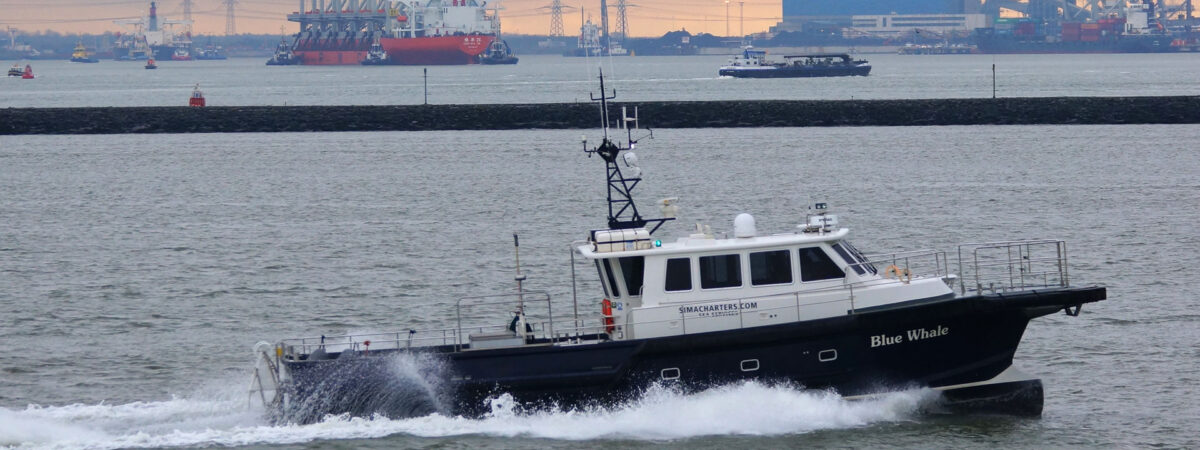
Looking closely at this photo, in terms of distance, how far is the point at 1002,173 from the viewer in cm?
4656

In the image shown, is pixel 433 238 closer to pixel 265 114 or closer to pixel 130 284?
pixel 130 284

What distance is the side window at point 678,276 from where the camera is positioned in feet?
50.2

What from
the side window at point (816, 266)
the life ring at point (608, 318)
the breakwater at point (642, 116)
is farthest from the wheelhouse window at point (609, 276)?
the breakwater at point (642, 116)

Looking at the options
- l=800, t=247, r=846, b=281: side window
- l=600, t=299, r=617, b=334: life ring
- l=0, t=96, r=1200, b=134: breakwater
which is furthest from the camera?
l=0, t=96, r=1200, b=134: breakwater

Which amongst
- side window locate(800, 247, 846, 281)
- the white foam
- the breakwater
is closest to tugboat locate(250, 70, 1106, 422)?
side window locate(800, 247, 846, 281)

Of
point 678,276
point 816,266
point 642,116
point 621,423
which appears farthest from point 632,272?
point 642,116

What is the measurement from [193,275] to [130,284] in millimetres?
1337

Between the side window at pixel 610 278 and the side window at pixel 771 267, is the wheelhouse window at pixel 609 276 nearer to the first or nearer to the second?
the side window at pixel 610 278

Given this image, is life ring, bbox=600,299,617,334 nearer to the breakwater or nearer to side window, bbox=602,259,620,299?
side window, bbox=602,259,620,299

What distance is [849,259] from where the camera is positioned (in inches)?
614

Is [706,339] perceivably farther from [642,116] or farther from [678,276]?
[642,116]

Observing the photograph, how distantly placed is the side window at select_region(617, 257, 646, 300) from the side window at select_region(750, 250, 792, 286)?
122cm

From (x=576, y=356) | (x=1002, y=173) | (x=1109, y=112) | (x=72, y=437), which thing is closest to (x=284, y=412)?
(x=72, y=437)

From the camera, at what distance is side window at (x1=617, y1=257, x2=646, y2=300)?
607 inches
